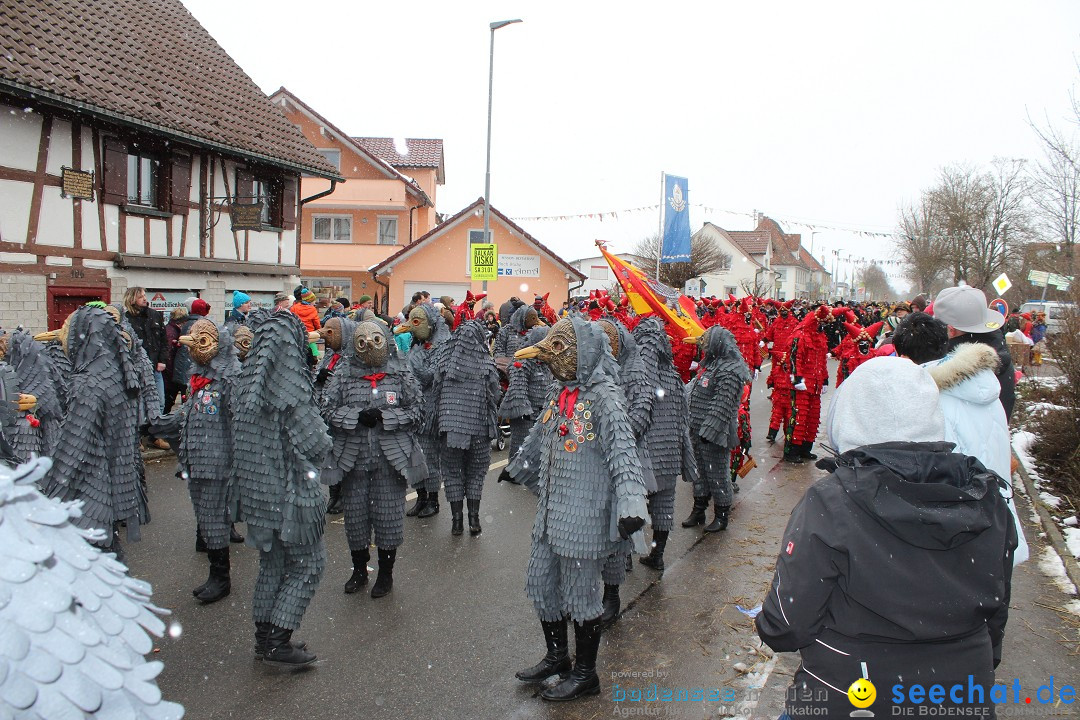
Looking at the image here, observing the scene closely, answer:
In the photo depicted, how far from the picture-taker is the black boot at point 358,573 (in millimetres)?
5191

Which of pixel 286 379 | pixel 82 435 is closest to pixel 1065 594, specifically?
pixel 286 379

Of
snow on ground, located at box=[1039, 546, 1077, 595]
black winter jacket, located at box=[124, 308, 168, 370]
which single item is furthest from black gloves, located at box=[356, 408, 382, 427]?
black winter jacket, located at box=[124, 308, 168, 370]

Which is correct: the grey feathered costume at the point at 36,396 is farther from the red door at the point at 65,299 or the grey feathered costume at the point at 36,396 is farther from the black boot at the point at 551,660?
the red door at the point at 65,299

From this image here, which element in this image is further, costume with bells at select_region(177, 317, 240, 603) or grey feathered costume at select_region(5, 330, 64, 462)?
grey feathered costume at select_region(5, 330, 64, 462)

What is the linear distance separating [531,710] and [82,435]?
342 cm

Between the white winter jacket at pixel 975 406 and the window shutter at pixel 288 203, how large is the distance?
1581cm

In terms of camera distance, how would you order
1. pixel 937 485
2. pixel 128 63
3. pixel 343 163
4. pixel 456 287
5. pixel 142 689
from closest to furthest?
pixel 142 689 < pixel 937 485 < pixel 128 63 < pixel 456 287 < pixel 343 163

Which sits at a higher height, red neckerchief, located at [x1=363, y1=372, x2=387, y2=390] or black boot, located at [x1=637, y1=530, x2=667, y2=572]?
red neckerchief, located at [x1=363, y1=372, x2=387, y2=390]

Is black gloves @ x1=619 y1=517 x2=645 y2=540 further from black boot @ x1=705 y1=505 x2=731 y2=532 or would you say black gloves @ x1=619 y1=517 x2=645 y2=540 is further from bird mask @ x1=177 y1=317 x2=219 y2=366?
black boot @ x1=705 y1=505 x2=731 y2=532

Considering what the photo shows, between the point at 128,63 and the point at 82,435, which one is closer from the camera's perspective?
the point at 82,435

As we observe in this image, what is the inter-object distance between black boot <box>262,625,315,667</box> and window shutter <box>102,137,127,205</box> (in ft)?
36.6

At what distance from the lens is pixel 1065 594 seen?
520cm

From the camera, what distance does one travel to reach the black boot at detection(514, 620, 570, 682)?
3.91 meters

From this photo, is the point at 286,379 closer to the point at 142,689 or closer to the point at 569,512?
the point at 569,512
